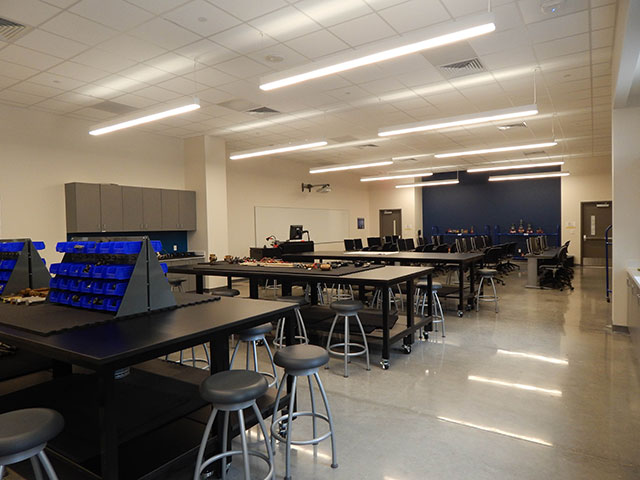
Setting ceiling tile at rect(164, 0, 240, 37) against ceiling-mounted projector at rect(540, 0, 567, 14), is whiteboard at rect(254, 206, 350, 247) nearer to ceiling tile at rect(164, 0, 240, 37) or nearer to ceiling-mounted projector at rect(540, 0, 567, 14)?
ceiling tile at rect(164, 0, 240, 37)

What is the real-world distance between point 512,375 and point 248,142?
7169 millimetres

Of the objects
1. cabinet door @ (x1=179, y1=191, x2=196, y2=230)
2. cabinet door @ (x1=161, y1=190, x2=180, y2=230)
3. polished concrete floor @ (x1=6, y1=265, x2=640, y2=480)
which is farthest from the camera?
cabinet door @ (x1=179, y1=191, x2=196, y2=230)

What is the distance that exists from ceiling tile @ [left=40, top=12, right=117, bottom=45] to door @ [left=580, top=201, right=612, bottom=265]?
1304 cm

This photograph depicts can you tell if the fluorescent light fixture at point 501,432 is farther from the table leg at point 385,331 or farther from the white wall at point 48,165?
the white wall at point 48,165

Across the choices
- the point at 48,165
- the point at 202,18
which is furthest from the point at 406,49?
the point at 48,165

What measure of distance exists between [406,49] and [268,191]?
25.7 ft

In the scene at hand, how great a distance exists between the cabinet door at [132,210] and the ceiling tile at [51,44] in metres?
2.97

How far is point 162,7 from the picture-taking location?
138 inches

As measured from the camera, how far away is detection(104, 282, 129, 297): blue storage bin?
2191 mm

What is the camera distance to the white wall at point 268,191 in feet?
32.4

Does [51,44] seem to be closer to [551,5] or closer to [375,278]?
[375,278]

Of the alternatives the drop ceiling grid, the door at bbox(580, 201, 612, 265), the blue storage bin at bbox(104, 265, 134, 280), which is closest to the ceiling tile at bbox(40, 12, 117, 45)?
the drop ceiling grid

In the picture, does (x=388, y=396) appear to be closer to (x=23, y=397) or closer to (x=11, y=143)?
(x=23, y=397)

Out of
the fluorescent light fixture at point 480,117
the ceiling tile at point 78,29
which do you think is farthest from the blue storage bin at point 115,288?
the fluorescent light fixture at point 480,117
